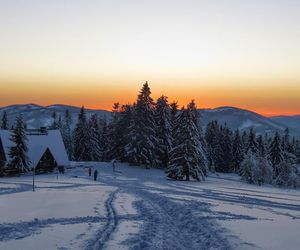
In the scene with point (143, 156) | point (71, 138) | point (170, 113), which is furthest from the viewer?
point (71, 138)

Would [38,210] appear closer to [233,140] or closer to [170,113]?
[170,113]

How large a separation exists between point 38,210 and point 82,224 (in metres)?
4.23

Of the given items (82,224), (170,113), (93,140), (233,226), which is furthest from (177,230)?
(93,140)

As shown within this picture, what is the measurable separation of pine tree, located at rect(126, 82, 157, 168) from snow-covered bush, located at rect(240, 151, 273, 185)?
46.6 ft

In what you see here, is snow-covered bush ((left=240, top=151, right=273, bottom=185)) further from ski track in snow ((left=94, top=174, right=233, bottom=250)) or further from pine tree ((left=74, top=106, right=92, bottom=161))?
ski track in snow ((left=94, top=174, right=233, bottom=250))

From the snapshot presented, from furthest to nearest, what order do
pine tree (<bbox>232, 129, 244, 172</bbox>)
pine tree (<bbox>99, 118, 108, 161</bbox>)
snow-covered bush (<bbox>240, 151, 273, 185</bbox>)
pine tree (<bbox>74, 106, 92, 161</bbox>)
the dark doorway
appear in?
pine tree (<bbox>99, 118, 108, 161</bbox>) < pine tree (<bbox>232, 129, 244, 172</bbox>) < pine tree (<bbox>74, 106, 92, 161</bbox>) < snow-covered bush (<bbox>240, 151, 273, 185</bbox>) < the dark doorway

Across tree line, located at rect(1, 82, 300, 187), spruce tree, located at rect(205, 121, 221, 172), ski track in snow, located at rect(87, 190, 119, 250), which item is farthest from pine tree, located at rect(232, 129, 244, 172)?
ski track in snow, located at rect(87, 190, 119, 250)

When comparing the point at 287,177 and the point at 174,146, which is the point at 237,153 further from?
the point at 174,146

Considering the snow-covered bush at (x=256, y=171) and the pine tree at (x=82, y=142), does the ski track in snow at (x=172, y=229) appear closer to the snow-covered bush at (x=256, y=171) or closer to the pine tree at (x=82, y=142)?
Answer: the snow-covered bush at (x=256, y=171)

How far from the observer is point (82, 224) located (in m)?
16.2

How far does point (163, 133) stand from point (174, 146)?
536 inches

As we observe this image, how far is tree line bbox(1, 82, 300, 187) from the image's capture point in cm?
5156

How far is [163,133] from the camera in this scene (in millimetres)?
67812

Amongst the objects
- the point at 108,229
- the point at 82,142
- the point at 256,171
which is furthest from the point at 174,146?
the point at 108,229
